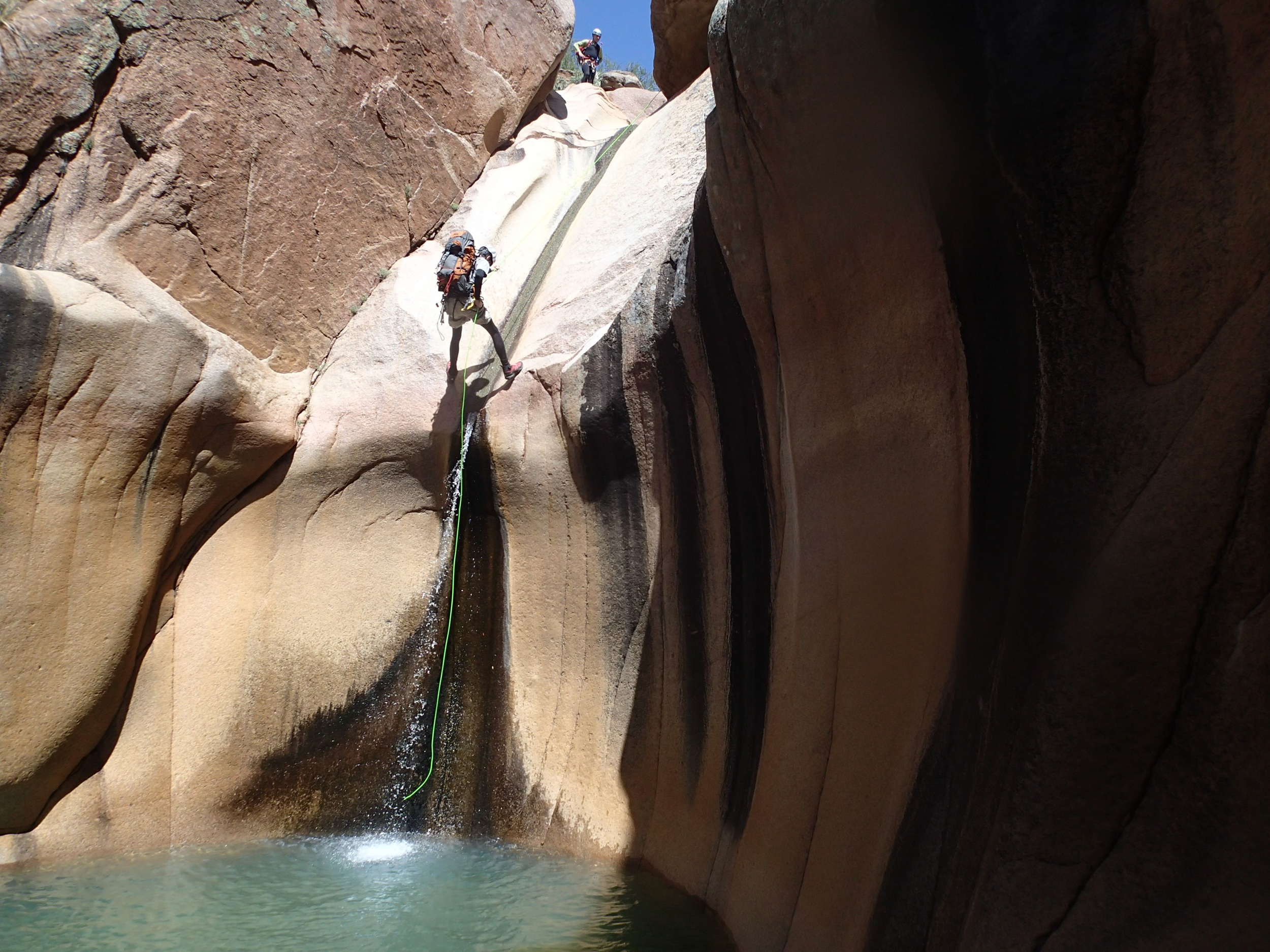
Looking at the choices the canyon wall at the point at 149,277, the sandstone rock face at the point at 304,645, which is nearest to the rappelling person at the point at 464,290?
the sandstone rock face at the point at 304,645

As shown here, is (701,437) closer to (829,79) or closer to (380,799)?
(829,79)

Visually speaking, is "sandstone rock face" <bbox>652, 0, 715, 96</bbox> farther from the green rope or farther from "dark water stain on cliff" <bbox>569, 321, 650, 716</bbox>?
"dark water stain on cliff" <bbox>569, 321, 650, 716</bbox>

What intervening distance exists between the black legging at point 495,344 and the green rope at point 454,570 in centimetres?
9

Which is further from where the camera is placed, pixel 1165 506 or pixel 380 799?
pixel 380 799

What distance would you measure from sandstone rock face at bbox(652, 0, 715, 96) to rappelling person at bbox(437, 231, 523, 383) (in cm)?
354

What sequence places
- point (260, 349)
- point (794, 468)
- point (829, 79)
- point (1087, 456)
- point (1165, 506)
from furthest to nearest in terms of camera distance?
point (260, 349)
point (794, 468)
point (829, 79)
point (1087, 456)
point (1165, 506)

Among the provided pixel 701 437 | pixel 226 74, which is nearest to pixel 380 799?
pixel 701 437

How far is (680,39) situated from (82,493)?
5872 millimetres

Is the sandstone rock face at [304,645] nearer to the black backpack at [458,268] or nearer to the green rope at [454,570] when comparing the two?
the green rope at [454,570]

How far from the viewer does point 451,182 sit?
6758mm

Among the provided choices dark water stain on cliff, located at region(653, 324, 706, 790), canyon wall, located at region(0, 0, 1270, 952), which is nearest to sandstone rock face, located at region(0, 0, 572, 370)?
canyon wall, located at region(0, 0, 1270, 952)

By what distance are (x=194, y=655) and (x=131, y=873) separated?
1066mm

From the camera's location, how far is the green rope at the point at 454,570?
4.63 metres

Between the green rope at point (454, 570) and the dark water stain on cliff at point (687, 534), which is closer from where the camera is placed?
the dark water stain on cliff at point (687, 534)
